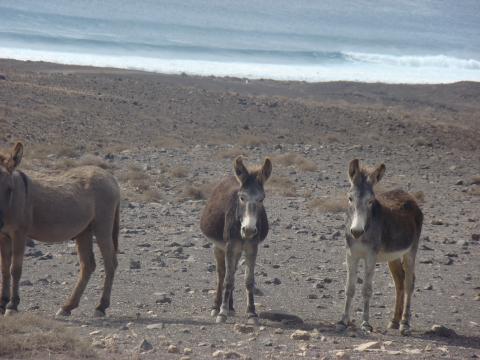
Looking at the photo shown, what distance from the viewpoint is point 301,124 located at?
35781 mm

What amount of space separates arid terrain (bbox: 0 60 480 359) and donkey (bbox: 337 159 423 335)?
41 centimetres

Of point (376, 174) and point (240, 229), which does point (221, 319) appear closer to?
point (240, 229)

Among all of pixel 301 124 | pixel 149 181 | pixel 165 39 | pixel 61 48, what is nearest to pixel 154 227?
pixel 149 181

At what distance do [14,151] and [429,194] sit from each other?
1381 cm

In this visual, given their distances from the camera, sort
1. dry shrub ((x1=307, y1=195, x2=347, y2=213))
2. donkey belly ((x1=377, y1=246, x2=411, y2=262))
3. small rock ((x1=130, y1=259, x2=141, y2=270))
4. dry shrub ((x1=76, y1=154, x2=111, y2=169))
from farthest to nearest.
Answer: dry shrub ((x1=76, y1=154, x2=111, y2=169)) < dry shrub ((x1=307, y1=195, x2=347, y2=213)) < small rock ((x1=130, y1=259, x2=141, y2=270)) < donkey belly ((x1=377, y1=246, x2=411, y2=262))

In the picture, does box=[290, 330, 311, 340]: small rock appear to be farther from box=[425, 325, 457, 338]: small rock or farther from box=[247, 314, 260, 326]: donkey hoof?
box=[425, 325, 457, 338]: small rock

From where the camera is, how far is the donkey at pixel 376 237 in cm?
1046

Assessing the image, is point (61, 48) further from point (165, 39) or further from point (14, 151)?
point (14, 151)

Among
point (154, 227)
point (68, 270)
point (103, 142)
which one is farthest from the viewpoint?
point (103, 142)

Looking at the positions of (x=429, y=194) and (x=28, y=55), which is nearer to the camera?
(x=429, y=194)

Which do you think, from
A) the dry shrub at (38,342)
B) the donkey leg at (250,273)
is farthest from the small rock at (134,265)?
the dry shrub at (38,342)

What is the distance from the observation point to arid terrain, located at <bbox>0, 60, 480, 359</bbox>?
31.6 feet

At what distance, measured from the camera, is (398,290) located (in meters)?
11.5

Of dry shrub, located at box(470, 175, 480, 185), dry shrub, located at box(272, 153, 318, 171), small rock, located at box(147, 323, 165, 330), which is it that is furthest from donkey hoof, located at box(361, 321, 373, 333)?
dry shrub, located at box(470, 175, 480, 185)
